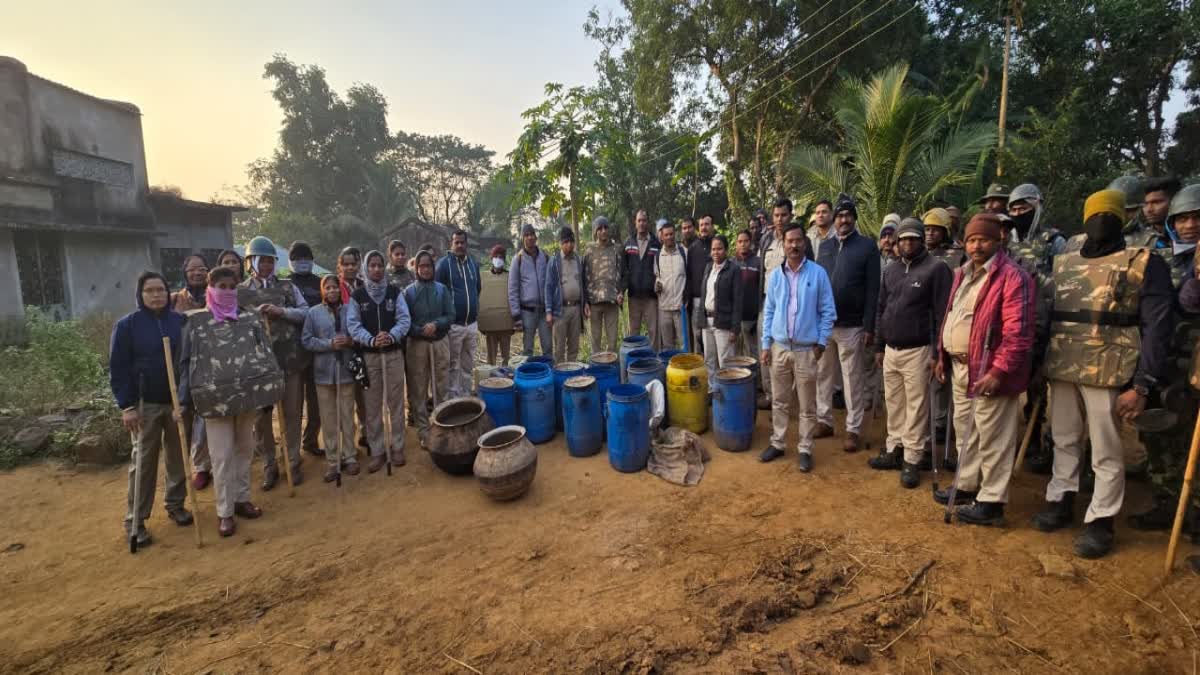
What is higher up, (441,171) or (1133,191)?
(441,171)

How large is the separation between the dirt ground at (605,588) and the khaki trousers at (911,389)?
0.39m

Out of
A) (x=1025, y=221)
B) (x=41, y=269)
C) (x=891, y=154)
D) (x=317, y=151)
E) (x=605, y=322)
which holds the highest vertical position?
(x=317, y=151)

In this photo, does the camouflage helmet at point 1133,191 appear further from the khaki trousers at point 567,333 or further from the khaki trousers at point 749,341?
the khaki trousers at point 567,333

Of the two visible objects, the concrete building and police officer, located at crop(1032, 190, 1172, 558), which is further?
the concrete building

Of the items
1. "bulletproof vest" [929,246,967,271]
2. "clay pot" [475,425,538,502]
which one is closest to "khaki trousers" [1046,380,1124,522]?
"bulletproof vest" [929,246,967,271]

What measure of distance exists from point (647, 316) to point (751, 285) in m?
1.78

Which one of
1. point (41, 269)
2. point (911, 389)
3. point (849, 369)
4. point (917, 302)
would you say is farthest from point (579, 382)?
point (41, 269)

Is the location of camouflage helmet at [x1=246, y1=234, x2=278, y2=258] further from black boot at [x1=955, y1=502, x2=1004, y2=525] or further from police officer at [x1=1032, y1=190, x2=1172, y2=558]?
police officer at [x1=1032, y1=190, x2=1172, y2=558]

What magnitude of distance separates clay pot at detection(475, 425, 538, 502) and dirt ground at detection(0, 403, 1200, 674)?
6.3 inches

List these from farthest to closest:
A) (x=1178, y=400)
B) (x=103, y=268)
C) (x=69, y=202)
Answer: (x=103, y=268) → (x=69, y=202) → (x=1178, y=400)

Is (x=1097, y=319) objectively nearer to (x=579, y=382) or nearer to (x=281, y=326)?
(x=579, y=382)

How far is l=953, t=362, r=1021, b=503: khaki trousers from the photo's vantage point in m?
3.45

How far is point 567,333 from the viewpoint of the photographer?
24.0ft

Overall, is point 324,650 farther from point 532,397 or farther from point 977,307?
point 977,307
